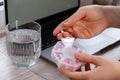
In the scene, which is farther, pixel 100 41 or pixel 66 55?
pixel 100 41

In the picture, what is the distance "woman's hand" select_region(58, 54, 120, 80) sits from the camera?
67 centimetres

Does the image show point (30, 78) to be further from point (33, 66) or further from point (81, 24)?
point (81, 24)

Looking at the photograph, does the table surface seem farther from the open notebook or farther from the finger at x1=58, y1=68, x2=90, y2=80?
the finger at x1=58, y1=68, x2=90, y2=80

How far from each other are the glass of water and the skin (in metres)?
0.10

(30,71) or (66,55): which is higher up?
(66,55)

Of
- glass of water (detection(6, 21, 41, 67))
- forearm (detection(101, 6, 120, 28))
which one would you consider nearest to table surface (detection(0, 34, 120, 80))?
glass of water (detection(6, 21, 41, 67))

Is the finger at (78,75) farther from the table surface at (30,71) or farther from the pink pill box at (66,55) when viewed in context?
the table surface at (30,71)

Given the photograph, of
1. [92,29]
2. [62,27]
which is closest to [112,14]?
[92,29]

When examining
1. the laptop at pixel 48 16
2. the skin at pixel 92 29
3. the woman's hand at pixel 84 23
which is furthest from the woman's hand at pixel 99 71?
the laptop at pixel 48 16

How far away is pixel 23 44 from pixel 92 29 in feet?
0.79

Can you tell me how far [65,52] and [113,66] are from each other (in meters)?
0.13

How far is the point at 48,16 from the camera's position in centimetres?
121

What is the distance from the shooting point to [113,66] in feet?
2.23

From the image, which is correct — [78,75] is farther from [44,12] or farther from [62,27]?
[44,12]
